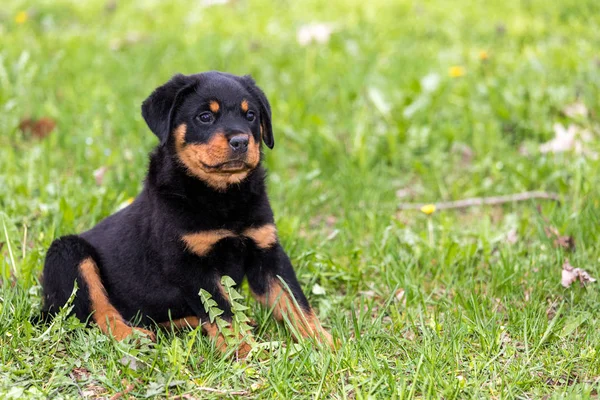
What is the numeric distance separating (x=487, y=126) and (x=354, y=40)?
82.3 inches

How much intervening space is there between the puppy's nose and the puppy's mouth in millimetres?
54

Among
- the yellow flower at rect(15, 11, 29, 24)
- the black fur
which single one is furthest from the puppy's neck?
the yellow flower at rect(15, 11, 29, 24)

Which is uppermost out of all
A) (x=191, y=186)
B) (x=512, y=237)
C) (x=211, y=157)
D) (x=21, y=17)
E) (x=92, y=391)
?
(x=21, y=17)

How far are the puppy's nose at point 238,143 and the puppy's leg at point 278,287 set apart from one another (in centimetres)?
42

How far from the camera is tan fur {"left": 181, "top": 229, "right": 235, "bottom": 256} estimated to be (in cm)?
308

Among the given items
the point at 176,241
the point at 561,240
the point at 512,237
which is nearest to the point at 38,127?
the point at 176,241

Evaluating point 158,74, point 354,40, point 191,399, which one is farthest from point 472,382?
point 354,40

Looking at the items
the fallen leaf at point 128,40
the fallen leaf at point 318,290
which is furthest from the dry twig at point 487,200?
the fallen leaf at point 128,40

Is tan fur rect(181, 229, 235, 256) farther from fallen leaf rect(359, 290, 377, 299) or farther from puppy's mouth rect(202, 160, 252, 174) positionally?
fallen leaf rect(359, 290, 377, 299)

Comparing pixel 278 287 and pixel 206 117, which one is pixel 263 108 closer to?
pixel 206 117

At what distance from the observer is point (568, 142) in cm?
499

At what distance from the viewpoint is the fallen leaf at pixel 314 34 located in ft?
22.7

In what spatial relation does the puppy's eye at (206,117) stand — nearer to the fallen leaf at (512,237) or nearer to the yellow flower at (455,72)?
the fallen leaf at (512,237)

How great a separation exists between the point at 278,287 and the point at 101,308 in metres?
0.76
